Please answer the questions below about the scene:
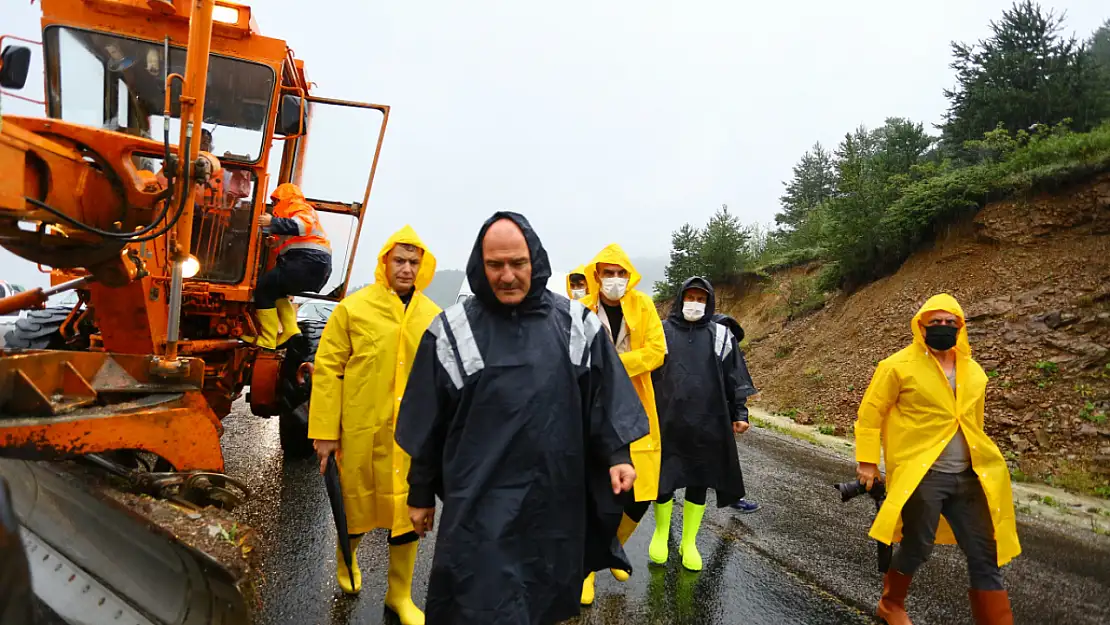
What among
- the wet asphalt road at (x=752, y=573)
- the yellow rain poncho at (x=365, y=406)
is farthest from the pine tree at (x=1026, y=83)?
the yellow rain poncho at (x=365, y=406)

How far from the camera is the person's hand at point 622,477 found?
7.73ft

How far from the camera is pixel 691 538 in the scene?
4.31m

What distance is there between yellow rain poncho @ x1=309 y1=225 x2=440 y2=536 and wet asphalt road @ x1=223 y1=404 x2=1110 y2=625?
0.58m

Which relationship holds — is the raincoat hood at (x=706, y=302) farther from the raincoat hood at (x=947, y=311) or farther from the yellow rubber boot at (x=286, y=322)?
the yellow rubber boot at (x=286, y=322)

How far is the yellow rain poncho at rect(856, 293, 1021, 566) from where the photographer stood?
10.8 feet

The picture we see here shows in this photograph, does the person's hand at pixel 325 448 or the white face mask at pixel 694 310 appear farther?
the white face mask at pixel 694 310

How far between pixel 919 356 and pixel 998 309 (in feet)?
26.8

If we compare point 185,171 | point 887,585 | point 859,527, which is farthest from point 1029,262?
point 185,171

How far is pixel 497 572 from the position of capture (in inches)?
86.0

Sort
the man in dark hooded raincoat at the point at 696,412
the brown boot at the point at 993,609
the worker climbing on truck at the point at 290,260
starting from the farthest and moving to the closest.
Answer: the worker climbing on truck at the point at 290,260 → the man in dark hooded raincoat at the point at 696,412 → the brown boot at the point at 993,609

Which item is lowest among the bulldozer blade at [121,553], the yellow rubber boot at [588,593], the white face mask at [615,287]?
the yellow rubber boot at [588,593]

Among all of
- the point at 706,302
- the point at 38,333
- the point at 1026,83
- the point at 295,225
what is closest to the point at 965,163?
the point at 1026,83

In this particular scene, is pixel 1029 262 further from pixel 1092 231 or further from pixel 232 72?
pixel 232 72

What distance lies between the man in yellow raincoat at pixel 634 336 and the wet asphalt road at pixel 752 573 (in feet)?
1.73
